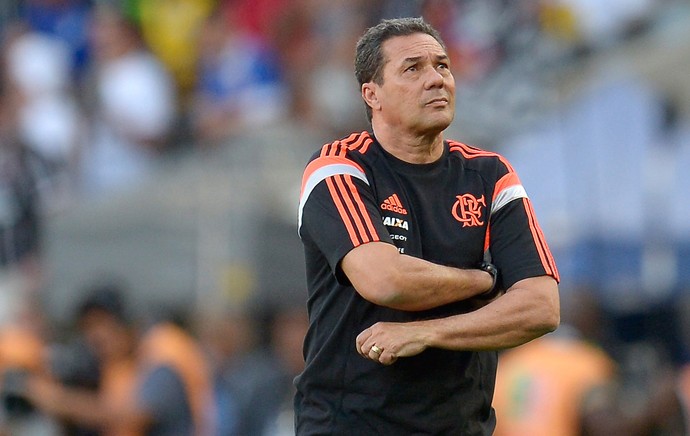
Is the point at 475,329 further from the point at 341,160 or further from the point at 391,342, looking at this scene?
the point at 341,160

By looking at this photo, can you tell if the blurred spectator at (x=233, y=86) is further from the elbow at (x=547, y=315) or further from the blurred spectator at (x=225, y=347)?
the elbow at (x=547, y=315)

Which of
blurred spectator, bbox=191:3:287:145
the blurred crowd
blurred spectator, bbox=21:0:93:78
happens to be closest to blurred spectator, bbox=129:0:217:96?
the blurred crowd

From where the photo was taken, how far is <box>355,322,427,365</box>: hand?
454cm

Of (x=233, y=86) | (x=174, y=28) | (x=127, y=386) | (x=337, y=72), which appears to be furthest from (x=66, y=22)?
(x=127, y=386)

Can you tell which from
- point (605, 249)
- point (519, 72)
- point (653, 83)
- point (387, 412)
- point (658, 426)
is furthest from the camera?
point (519, 72)

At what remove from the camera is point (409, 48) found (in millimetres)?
4863

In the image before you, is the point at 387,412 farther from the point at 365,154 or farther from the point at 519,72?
the point at 519,72

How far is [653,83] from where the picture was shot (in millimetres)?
13156

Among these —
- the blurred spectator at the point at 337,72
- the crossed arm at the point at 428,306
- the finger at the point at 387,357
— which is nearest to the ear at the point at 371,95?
the crossed arm at the point at 428,306

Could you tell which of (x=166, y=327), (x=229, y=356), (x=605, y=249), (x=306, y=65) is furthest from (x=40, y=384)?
(x=306, y=65)

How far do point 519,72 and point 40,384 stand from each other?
638 cm

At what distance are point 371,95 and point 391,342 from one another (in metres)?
0.91

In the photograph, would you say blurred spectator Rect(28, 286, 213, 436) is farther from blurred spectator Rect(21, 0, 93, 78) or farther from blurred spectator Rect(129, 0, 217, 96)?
blurred spectator Rect(21, 0, 93, 78)

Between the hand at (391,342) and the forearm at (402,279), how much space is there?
0.26ft
